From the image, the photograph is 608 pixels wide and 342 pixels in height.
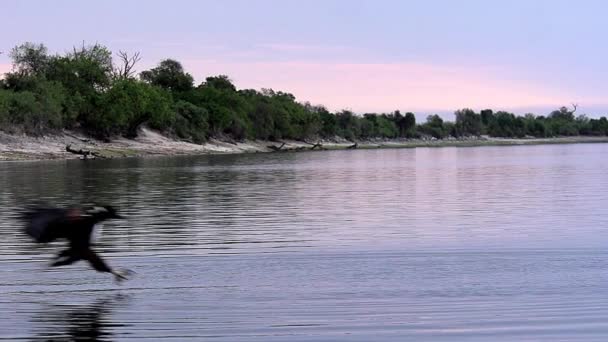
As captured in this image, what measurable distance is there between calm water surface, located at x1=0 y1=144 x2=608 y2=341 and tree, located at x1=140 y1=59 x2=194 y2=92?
119 m

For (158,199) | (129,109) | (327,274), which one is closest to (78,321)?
(327,274)

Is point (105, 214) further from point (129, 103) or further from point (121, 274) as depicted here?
point (129, 103)

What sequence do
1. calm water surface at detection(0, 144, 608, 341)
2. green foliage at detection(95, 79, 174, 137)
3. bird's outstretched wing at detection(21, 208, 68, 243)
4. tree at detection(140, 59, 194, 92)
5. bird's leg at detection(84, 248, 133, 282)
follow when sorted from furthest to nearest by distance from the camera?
tree at detection(140, 59, 194, 92) < green foliage at detection(95, 79, 174, 137) < bird's leg at detection(84, 248, 133, 282) < bird's outstretched wing at detection(21, 208, 68, 243) < calm water surface at detection(0, 144, 608, 341)

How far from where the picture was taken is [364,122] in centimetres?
19388

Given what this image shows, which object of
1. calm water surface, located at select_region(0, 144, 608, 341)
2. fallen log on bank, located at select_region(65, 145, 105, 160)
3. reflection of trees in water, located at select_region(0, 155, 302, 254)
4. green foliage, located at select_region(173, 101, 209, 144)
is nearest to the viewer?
calm water surface, located at select_region(0, 144, 608, 341)

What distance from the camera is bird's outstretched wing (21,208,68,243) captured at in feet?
51.6

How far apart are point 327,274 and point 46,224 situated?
215 inches

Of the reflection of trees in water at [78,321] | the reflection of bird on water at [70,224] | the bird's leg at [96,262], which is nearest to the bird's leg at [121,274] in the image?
the bird's leg at [96,262]

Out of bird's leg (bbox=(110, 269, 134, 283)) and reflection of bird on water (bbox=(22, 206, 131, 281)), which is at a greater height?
reflection of bird on water (bbox=(22, 206, 131, 281))

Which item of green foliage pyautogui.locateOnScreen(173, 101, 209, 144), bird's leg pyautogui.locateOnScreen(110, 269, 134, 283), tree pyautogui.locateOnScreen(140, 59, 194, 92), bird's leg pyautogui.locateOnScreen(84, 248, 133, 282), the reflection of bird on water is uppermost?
tree pyautogui.locateOnScreen(140, 59, 194, 92)

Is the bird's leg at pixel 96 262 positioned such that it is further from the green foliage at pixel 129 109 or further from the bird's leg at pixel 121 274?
the green foliage at pixel 129 109

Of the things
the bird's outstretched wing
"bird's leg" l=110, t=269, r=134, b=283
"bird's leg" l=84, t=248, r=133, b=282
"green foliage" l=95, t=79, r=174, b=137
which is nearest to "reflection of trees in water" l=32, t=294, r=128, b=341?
"bird's leg" l=84, t=248, r=133, b=282

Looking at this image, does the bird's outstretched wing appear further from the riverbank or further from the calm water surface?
the riverbank

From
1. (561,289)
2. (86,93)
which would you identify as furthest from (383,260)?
(86,93)
